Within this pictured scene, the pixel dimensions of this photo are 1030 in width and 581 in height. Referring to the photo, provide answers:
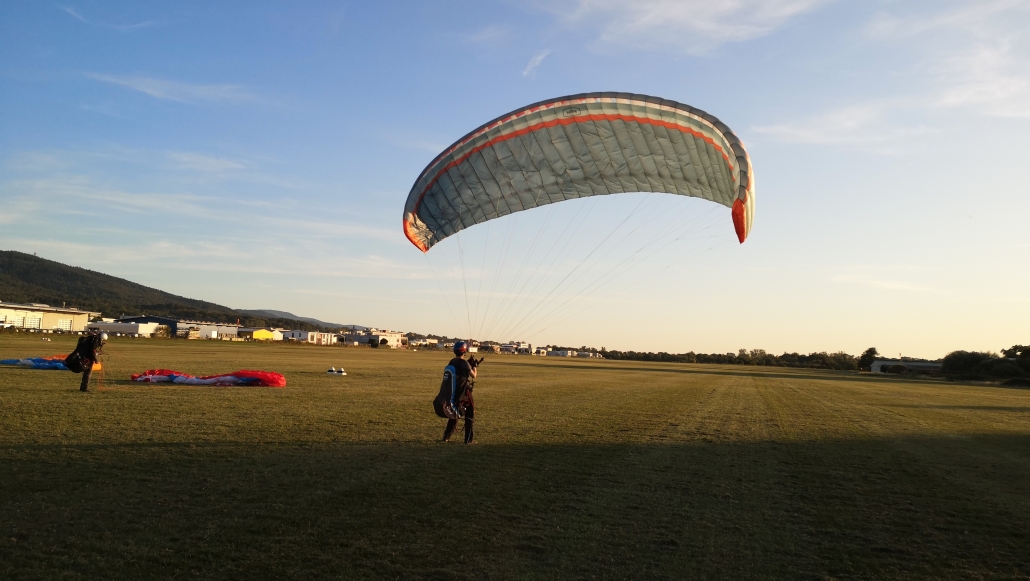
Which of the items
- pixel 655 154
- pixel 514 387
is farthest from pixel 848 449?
pixel 514 387

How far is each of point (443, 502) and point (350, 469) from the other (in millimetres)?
1659

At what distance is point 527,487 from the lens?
6789mm

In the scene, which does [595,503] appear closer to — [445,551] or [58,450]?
[445,551]

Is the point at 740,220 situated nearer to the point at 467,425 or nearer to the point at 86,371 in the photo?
the point at 467,425

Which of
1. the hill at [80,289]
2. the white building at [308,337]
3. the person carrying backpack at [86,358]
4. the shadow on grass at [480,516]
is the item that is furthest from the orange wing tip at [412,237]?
the hill at [80,289]

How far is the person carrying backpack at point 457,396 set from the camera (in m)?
9.41

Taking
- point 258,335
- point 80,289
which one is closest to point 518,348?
point 258,335

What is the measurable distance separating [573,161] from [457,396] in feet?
19.0

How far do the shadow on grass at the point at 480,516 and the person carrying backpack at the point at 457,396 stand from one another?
614 millimetres

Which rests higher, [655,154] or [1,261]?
[1,261]

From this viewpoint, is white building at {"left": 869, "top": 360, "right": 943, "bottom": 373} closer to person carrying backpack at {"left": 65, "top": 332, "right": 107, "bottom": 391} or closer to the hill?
person carrying backpack at {"left": 65, "top": 332, "right": 107, "bottom": 391}

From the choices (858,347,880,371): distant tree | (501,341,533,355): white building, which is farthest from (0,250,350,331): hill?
(858,347,880,371): distant tree

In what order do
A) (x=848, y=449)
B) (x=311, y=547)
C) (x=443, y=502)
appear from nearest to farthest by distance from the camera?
(x=311, y=547), (x=443, y=502), (x=848, y=449)

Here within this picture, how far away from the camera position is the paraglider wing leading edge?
11.8 meters
